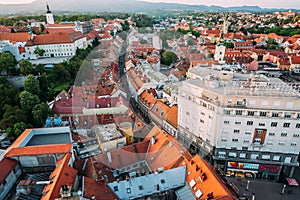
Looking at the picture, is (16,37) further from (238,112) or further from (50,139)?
(238,112)

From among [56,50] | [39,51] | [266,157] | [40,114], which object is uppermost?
[39,51]

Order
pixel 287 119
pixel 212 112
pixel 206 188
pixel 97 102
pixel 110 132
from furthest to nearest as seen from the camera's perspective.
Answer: pixel 97 102 → pixel 110 132 → pixel 212 112 → pixel 287 119 → pixel 206 188

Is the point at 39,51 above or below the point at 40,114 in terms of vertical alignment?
above

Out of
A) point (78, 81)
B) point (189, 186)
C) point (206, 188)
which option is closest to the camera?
point (206, 188)

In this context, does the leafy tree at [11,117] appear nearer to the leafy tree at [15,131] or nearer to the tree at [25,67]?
the leafy tree at [15,131]

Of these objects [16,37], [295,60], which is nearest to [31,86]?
[16,37]

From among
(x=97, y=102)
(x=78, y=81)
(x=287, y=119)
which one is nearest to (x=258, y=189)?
(x=287, y=119)

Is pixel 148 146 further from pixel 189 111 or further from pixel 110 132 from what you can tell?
pixel 189 111
